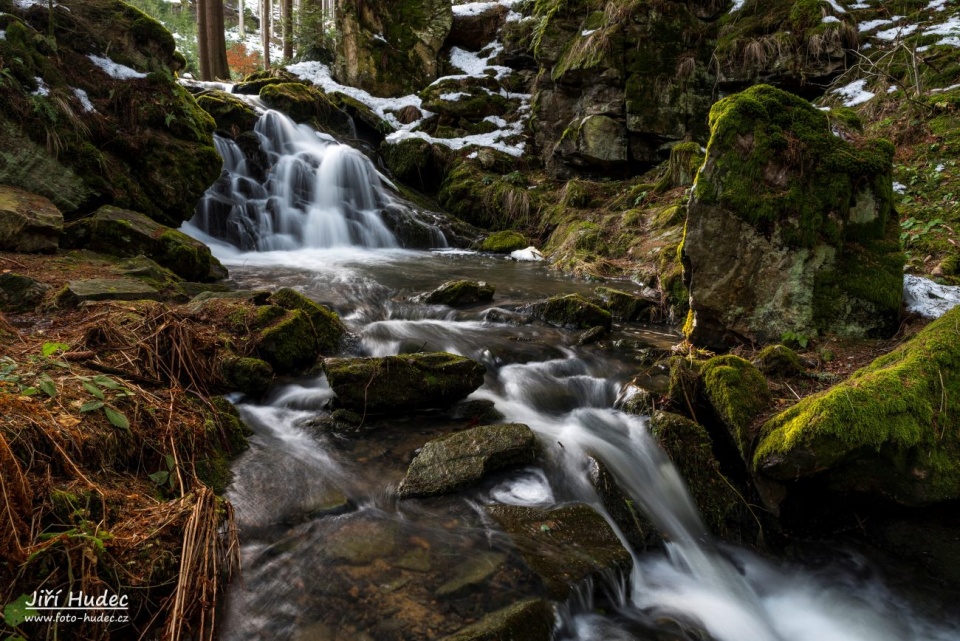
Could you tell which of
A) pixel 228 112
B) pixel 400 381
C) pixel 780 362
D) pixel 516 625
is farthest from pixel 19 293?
pixel 228 112

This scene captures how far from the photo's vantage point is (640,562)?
3100mm

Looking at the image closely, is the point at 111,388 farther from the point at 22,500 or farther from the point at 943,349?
the point at 943,349

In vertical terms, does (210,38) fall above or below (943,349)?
above

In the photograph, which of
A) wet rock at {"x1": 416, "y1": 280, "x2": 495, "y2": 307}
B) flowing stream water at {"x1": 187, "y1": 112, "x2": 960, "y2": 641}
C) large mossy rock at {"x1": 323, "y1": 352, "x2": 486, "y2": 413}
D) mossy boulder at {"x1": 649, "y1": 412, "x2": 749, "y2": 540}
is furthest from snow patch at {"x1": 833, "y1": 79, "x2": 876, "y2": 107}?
large mossy rock at {"x1": 323, "y1": 352, "x2": 486, "y2": 413}

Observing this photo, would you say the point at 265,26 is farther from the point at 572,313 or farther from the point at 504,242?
the point at 572,313

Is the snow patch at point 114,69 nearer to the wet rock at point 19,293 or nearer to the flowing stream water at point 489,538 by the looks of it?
the wet rock at point 19,293

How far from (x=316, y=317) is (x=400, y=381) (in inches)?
68.8

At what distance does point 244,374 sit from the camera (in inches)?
164

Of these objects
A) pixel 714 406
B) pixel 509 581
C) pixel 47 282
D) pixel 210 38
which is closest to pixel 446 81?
pixel 210 38

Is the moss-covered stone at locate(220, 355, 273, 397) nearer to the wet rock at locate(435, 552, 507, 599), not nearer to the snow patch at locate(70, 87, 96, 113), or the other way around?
the wet rock at locate(435, 552, 507, 599)

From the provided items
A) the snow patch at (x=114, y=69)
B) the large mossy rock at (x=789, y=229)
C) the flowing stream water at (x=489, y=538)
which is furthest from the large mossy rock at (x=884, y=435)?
the snow patch at (x=114, y=69)

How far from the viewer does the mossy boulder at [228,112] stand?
12.8 m

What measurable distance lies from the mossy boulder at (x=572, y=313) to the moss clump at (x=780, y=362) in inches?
87.4

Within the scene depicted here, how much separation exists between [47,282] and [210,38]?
15.4 m
